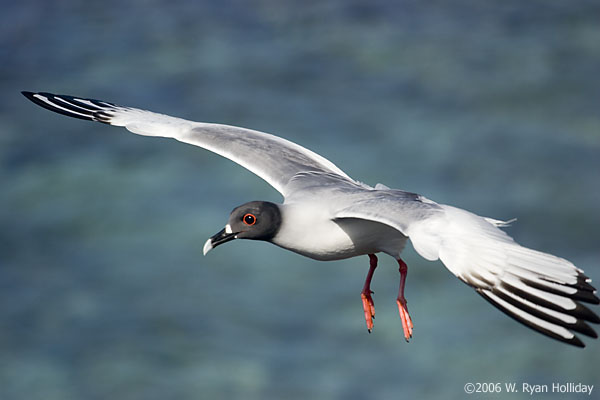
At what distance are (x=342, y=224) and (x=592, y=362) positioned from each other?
25529 mm

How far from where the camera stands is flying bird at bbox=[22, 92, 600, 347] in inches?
345

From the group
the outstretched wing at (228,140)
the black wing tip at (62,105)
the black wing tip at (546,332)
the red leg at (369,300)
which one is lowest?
the black wing tip at (546,332)

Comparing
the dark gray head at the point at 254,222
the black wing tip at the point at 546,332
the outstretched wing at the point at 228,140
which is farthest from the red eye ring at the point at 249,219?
the black wing tip at the point at 546,332

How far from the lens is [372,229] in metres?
10.7

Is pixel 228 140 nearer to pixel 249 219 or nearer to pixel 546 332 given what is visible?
pixel 249 219

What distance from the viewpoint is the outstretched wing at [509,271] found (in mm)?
8648

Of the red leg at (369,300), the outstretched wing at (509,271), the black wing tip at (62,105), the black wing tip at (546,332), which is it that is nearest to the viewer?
the black wing tip at (546,332)

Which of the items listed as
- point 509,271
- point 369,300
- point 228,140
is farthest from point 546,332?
point 228,140

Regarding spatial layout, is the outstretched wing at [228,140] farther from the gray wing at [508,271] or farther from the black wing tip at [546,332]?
the black wing tip at [546,332]

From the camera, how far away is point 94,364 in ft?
116

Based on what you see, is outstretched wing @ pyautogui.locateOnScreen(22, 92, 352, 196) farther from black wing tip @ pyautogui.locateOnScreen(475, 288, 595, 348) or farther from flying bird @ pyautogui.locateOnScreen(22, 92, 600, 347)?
black wing tip @ pyautogui.locateOnScreen(475, 288, 595, 348)

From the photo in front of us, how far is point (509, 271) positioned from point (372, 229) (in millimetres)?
2104

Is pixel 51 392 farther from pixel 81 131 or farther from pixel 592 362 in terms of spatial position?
pixel 592 362

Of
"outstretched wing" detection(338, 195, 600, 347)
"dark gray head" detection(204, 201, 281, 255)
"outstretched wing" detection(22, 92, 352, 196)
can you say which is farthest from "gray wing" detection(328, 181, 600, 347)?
"outstretched wing" detection(22, 92, 352, 196)
